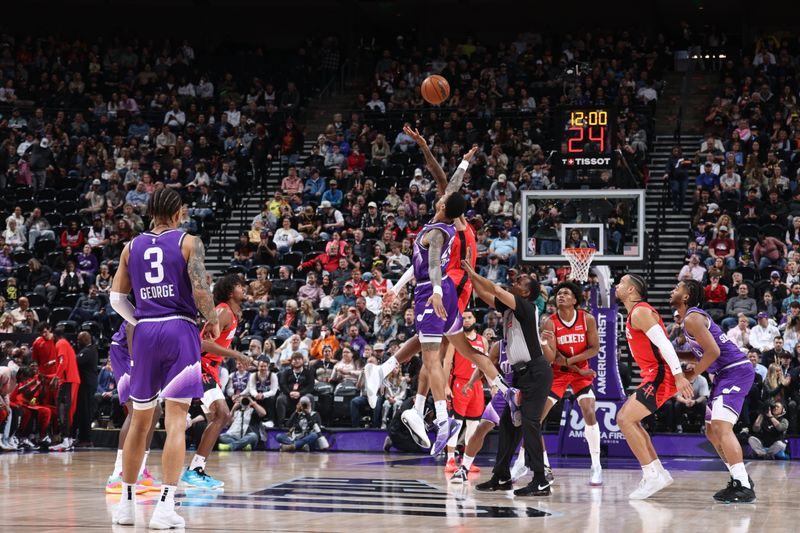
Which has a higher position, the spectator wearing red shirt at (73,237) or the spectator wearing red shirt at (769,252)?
the spectator wearing red shirt at (73,237)

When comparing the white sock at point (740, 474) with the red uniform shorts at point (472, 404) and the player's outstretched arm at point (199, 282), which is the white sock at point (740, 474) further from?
the player's outstretched arm at point (199, 282)

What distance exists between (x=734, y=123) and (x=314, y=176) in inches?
349

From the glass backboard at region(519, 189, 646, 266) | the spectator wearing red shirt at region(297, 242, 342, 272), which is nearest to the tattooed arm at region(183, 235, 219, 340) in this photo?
the glass backboard at region(519, 189, 646, 266)

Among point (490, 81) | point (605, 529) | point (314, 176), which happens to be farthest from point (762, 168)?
point (605, 529)

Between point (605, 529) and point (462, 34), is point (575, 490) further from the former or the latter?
point (462, 34)

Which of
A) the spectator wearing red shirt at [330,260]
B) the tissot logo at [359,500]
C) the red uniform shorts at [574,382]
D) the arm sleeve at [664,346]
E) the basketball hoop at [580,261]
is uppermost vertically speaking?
the spectator wearing red shirt at [330,260]

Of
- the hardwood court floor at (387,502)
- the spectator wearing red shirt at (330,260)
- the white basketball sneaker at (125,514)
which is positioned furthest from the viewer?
the spectator wearing red shirt at (330,260)

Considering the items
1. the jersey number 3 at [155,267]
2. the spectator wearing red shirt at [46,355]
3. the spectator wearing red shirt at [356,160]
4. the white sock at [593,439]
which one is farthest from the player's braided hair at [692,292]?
the spectator wearing red shirt at [356,160]

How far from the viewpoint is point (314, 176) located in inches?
907

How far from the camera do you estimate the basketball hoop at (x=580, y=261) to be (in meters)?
15.4

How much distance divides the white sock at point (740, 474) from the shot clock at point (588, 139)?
365 inches

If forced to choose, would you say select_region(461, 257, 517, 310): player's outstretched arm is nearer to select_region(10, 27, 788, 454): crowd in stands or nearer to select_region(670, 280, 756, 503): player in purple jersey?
select_region(670, 280, 756, 503): player in purple jersey

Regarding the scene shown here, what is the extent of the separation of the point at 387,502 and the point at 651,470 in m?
2.44

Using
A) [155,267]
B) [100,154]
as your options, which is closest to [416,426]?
[155,267]
